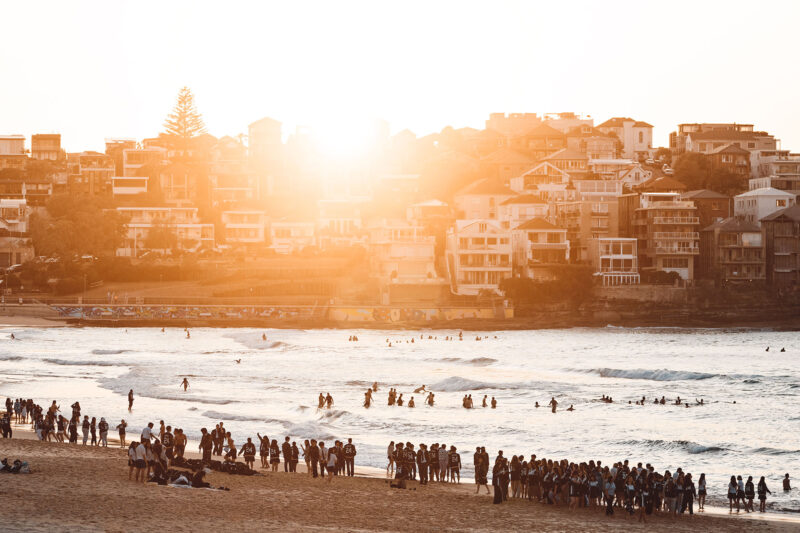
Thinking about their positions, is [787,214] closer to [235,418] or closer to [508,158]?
[508,158]

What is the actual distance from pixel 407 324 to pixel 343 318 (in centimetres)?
520

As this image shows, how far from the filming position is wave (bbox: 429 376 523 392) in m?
41.5

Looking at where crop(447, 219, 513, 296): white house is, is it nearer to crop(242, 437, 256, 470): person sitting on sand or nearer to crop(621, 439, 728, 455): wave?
crop(621, 439, 728, 455): wave

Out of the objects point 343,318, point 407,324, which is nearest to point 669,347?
point 407,324

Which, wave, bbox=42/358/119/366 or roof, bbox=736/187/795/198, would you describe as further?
roof, bbox=736/187/795/198

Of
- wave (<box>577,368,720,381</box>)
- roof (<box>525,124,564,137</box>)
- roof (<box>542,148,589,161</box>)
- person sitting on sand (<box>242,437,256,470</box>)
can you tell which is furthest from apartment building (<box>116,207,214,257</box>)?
person sitting on sand (<box>242,437,256,470</box>)

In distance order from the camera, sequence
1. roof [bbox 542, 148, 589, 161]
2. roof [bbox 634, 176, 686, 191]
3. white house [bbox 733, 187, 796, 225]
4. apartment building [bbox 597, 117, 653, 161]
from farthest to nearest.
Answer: apartment building [bbox 597, 117, 653, 161], roof [bbox 542, 148, 589, 161], roof [bbox 634, 176, 686, 191], white house [bbox 733, 187, 796, 225]

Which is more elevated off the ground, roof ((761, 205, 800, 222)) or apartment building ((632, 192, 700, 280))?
roof ((761, 205, 800, 222))

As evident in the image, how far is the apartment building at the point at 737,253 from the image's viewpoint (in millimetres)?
80500

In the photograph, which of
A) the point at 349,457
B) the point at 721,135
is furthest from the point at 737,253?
the point at 349,457

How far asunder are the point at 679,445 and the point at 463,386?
14483mm

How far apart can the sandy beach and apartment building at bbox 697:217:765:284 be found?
63135 mm

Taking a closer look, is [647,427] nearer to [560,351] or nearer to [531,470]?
[531,470]

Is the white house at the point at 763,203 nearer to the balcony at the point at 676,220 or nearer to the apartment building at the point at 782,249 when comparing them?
the apartment building at the point at 782,249
